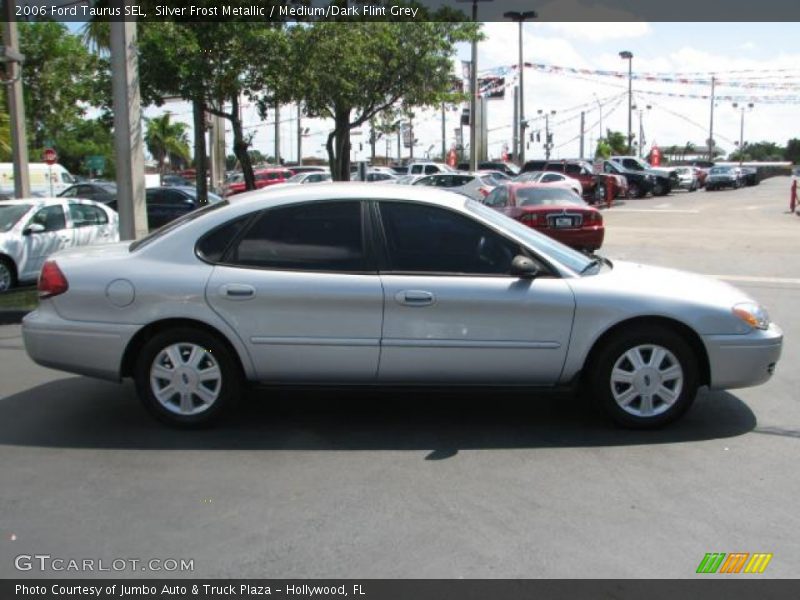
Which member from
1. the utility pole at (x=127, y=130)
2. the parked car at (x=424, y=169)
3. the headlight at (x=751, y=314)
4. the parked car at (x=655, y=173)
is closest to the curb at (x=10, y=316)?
the utility pole at (x=127, y=130)

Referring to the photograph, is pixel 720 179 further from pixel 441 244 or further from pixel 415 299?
pixel 415 299

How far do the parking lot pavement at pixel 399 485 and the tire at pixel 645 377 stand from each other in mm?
162

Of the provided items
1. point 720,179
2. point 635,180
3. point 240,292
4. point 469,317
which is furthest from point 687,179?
point 240,292

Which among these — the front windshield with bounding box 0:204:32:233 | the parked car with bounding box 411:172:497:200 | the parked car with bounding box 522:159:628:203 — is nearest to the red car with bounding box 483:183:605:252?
the front windshield with bounding box 0:204:32:233

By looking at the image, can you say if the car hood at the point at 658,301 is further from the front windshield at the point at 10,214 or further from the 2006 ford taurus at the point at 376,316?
the front windshield at the point at 10,214

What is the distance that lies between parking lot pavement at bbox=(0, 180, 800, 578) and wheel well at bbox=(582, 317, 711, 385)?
40 cm

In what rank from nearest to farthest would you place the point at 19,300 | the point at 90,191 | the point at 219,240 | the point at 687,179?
the point at 219,240 → the point at 19,300 → the point at 90,191 → the point at 687,179

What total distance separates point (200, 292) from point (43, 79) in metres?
33.4

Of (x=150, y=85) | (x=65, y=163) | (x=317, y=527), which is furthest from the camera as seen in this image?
(x=65, y=163)

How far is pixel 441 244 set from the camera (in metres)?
5.45

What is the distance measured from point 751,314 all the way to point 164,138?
80888 millimetres

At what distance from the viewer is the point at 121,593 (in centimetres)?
348

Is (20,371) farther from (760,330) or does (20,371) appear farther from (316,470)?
(760,330)

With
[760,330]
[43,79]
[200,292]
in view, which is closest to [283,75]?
[200,292]
